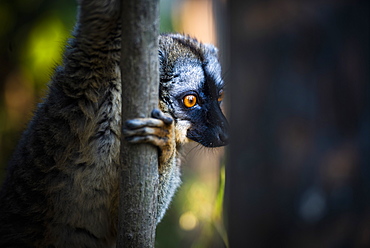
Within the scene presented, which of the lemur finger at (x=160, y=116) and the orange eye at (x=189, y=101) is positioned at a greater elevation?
the orange eye at (x=189, y=101)

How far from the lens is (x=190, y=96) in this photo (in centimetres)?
331

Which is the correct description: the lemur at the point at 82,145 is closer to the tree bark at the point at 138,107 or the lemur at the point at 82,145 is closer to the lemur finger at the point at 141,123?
the lemur finger at the point at 141,123

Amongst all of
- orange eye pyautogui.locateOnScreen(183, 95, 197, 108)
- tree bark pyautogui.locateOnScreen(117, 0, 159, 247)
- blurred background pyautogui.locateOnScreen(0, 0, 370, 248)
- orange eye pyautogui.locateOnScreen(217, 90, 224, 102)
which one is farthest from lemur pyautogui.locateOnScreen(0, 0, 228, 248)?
blurred background pyautogui.locateOnScreen(0, 0, 370, 248)

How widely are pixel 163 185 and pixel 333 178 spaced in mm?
1510

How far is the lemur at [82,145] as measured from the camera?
2.62m

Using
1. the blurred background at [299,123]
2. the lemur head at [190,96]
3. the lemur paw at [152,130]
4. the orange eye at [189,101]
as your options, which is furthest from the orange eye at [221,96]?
the blurred background at [299,123]

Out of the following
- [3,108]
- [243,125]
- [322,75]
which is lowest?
[243,125]

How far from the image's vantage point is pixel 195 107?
3338 millimetres

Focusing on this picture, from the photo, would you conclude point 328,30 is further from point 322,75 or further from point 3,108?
point 3,108

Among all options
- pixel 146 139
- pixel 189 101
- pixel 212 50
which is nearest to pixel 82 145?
pixel 146 139

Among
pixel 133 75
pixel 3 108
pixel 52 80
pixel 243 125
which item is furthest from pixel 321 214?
pixel 3 108

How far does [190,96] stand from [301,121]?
152 centimetres

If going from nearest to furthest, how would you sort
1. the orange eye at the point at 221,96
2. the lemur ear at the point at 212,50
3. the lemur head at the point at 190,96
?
the lemur head at the point at 190,96, the orange eye at the point at 221,96, the lemur ear at the point at 212,50

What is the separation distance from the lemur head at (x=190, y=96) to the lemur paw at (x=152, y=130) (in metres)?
0.73
